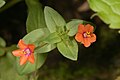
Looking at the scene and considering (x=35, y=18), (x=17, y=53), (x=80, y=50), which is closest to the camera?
(x=17, y=53)

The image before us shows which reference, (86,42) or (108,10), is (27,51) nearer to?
(86,42)

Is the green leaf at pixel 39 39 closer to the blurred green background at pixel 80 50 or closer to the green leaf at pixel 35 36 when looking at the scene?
the green leaf at pixel 35 36

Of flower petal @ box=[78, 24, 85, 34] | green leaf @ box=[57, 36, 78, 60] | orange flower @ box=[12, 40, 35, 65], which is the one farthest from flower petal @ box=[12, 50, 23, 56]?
flower petal @ box=[78, 24, 85, 34]

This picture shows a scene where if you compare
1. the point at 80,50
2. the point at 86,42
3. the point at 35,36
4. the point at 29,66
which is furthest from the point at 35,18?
the point at 80,50

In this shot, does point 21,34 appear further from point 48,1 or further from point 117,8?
point 117,8

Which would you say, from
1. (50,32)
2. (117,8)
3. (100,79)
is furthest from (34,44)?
(100,79)

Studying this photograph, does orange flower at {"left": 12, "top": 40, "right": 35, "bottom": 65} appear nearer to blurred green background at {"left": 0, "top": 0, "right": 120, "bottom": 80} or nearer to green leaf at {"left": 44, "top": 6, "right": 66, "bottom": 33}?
green leaf at {"left": 44, "top": 6, "right": 66, "bottom": 33}
